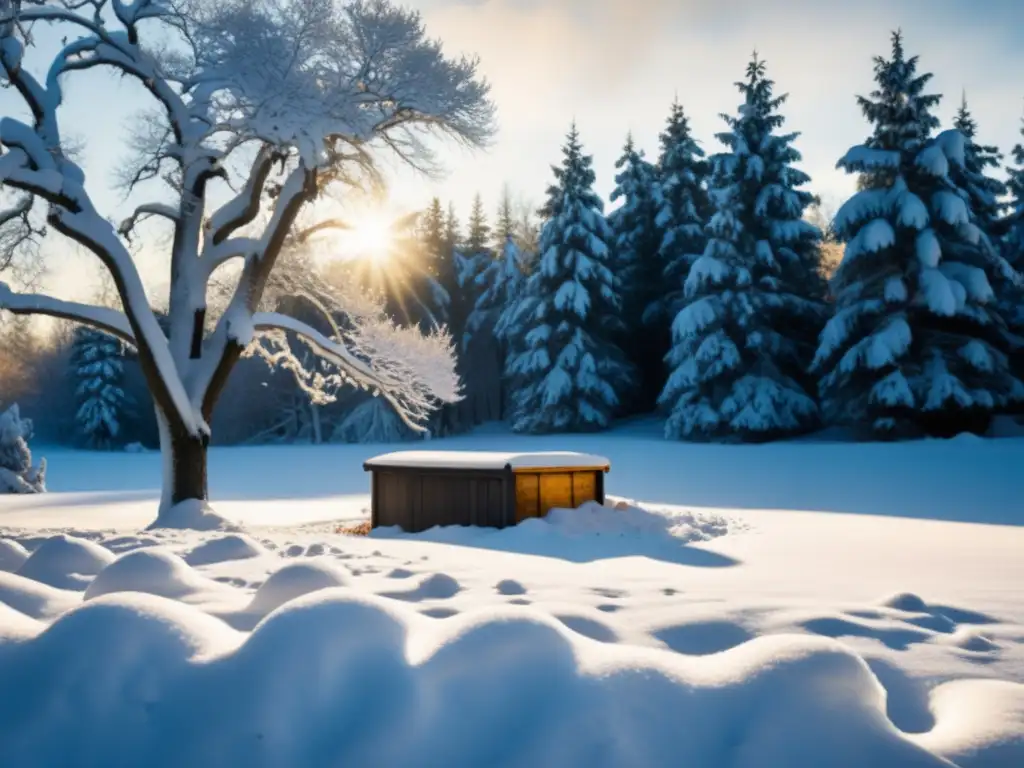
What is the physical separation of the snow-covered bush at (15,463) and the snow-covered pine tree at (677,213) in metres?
24.3

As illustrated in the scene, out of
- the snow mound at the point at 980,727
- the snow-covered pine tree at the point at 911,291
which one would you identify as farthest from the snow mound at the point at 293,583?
the snow-covered pine tree at the point at 911,291

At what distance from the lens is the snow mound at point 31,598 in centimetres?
372

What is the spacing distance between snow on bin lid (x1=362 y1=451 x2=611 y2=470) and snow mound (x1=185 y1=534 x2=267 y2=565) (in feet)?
14.4

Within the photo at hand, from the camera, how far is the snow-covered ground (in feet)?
7.21

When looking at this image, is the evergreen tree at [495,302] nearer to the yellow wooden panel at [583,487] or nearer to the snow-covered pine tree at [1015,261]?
the snow-covered pine tree at [1015,261]

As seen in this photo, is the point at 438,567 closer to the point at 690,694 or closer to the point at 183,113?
the point at 690,694

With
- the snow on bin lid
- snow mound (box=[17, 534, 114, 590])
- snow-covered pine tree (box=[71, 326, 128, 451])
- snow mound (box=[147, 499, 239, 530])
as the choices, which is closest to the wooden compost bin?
the snow on bin lid

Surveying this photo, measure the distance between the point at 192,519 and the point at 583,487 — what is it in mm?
5231

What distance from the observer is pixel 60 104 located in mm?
10812

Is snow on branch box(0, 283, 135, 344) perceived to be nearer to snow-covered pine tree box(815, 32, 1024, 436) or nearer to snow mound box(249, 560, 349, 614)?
snow mound box(249, 560, 349, 614)

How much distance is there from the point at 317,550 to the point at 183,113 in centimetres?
715

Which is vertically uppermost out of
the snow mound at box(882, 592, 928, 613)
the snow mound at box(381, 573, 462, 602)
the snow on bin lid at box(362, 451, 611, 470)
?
the snow on bin lid at box(362, 451, 611, 470)

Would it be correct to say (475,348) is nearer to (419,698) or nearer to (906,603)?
(906,603)

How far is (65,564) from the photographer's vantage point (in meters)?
5.14
